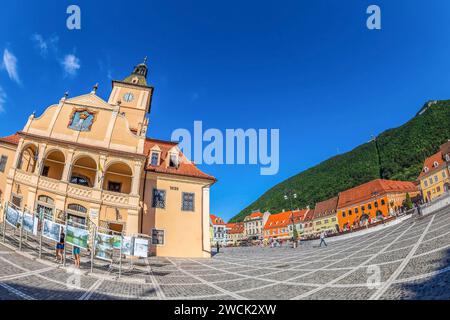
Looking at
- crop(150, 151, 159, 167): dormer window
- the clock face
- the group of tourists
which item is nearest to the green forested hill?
crop(150, 151, 159, 167): dormer window

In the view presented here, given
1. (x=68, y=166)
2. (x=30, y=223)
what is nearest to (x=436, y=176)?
(x=68, y=166)

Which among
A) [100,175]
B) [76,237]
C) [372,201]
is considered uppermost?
[372,201]

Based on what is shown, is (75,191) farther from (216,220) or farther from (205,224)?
(216,220)

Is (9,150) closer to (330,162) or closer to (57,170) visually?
(57,170)

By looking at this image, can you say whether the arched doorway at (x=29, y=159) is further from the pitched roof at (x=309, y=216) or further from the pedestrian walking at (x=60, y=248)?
the pitched roof at (x=309, y=216)

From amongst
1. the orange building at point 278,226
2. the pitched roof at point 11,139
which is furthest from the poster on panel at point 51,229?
the orange building at point 278,226

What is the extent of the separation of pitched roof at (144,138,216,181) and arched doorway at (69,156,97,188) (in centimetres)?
481

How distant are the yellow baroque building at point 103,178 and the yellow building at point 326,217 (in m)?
65.0

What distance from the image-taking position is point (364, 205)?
6988 centimetres

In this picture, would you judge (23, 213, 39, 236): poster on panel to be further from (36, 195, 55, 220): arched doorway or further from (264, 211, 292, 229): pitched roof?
(264, 211, 292, 229): pitched roof

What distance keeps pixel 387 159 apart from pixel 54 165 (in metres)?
128

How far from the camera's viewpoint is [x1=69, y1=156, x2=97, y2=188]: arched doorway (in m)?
21.9

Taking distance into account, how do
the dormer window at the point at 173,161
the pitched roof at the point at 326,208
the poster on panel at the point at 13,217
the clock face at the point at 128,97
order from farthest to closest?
1. the pitched roof at the point at 326,208
2. the clock face at the point at 128,97
3. the dormer window at the point at 173,161
4. the poster on panel at the point at 13,217

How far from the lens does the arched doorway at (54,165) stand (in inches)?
840
